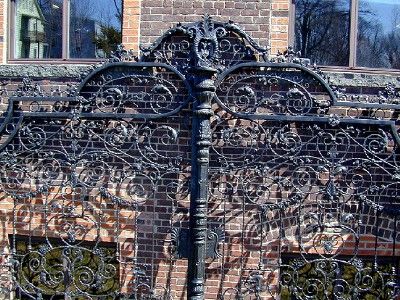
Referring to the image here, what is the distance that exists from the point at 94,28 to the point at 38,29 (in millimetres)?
610

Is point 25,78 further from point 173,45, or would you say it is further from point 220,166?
point 220,166

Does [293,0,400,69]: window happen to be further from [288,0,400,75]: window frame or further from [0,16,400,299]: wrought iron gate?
[0,16,400,299]: wrought iron gate

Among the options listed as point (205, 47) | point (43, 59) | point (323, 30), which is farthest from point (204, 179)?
point (43, 59)

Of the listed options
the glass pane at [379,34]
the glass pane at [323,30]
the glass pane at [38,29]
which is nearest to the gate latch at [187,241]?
the glass pane at [323,30]

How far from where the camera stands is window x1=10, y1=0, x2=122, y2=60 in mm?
5816

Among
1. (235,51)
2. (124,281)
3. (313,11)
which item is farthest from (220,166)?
(313,11)

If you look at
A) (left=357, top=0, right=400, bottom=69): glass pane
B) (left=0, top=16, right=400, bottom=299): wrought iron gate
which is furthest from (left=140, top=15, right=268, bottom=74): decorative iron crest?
(left=357, top=0, right=400, bottom=69): glass pane

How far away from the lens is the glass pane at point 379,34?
5535mm

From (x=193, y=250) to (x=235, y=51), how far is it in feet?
6.10

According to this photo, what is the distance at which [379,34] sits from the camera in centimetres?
558

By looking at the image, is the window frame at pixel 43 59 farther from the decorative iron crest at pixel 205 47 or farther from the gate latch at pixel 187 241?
the gate latch at pixel 187 241

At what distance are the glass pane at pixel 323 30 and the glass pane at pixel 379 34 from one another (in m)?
0.16

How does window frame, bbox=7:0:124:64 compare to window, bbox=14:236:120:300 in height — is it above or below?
above

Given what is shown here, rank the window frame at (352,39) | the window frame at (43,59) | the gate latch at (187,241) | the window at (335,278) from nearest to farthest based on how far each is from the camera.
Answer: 1. the gate latch at (187,241)
2. the window at (335,278)
3. the window frame at (352,39)
4. the window frame at (43,59)
